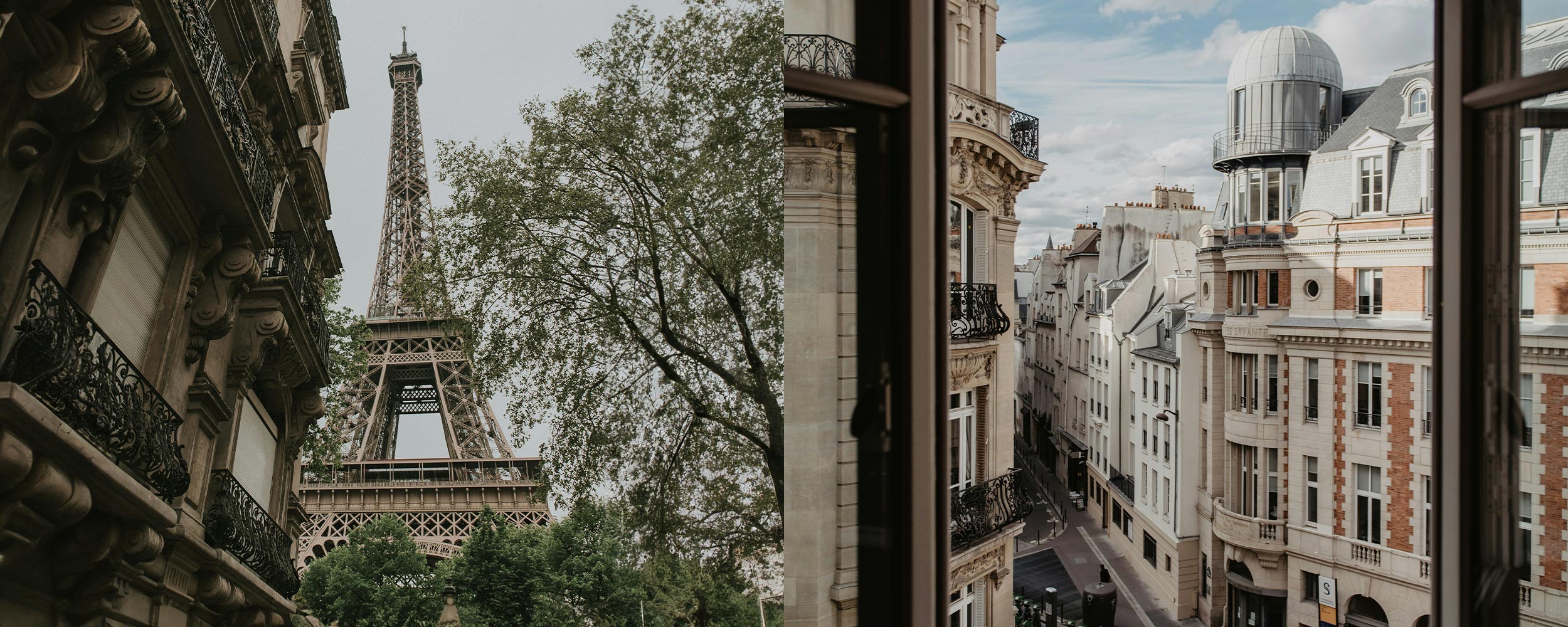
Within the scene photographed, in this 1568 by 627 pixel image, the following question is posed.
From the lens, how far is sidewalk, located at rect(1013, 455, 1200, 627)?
1976 mm

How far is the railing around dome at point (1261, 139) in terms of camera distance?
6.42 feet

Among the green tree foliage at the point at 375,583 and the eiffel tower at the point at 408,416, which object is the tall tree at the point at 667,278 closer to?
the eiffel tower at the point at 408,416

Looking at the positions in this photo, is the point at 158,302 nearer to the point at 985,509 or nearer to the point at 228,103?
the point at 228,103

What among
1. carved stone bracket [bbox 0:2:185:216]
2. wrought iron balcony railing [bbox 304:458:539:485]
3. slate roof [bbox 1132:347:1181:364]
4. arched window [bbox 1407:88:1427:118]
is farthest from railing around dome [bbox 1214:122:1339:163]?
carved stone bracket [bbox 0:2:185:216]

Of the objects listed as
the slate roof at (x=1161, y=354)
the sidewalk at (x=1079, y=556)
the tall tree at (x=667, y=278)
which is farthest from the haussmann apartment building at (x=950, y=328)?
the slate roof at (x=1161, y=354)

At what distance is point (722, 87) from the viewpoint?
180 cm

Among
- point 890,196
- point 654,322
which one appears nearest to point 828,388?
point 890,196

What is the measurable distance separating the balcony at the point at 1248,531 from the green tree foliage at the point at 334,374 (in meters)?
2.26

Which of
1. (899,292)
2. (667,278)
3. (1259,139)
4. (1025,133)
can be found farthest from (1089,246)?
(899,292)

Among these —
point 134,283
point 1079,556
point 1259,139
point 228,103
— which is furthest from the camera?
point 1079,556

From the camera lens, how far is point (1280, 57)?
6.21ft

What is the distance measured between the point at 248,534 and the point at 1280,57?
2.26 m

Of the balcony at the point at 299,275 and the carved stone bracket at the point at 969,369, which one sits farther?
the carved stone bracket at the point at 969,369

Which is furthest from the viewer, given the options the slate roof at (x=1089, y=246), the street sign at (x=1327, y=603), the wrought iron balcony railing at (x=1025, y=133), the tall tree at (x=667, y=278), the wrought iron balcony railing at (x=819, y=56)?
the slate roof at (x=1089, y=246)
